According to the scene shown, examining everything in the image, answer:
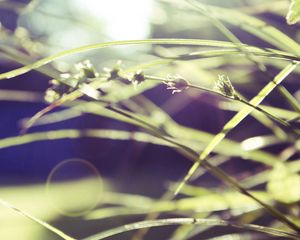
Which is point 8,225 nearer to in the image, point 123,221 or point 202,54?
point 123,221

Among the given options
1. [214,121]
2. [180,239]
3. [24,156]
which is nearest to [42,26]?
[180,239]

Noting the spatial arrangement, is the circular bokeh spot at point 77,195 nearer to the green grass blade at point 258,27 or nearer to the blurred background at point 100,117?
the blurred background at point 100,117

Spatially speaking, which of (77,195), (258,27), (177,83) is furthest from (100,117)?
(177,83)

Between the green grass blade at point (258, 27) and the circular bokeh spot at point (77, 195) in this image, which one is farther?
the circular bokeh spot at point (77, 195)

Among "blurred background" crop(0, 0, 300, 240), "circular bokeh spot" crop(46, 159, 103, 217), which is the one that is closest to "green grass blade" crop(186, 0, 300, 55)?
"blurred background" crop(0, 0, 300, 240)

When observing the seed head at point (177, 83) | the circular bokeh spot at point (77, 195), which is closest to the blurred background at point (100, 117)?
the circular bokeh spot at point (77, 195)

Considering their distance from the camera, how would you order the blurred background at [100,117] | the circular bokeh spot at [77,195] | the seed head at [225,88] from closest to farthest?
the seed head at [225,88] → the blurred background at [100,117] → the circular bokeh spot at [77,195]

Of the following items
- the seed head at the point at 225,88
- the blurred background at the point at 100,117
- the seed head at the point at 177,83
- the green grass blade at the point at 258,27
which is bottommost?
the seed head at the point at 225,88

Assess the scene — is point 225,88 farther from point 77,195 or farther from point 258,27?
point 77,195
